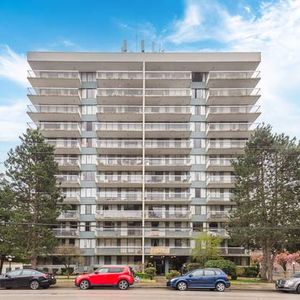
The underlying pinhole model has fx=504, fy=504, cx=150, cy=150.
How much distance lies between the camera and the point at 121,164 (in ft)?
239

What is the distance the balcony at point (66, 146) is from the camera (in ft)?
242

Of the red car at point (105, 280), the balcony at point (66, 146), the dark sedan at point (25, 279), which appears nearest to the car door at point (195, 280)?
the red car at point (105, 280)

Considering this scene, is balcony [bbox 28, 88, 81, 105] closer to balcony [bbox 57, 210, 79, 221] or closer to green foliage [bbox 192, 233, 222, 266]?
balcony [bbox 57, 210, 79, 221]

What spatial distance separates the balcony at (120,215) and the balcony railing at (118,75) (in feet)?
65.3

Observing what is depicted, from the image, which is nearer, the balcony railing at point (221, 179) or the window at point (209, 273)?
the window at point (209, 273)

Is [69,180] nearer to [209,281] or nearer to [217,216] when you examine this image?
[217,216]

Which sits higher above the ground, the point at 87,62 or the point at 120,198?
the point at 87,62

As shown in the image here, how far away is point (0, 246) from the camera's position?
2083 inches

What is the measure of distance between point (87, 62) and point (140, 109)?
10556 mm

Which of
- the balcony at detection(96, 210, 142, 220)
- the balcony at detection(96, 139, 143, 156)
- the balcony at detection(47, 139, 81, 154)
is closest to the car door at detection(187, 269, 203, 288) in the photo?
the balcony at detection(96, 210, 142, 220)

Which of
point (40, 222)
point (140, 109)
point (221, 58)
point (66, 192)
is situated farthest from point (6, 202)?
point (221, 58)

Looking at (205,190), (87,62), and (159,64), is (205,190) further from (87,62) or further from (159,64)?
(87,62)

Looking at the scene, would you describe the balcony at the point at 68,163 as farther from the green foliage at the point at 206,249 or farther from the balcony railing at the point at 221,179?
the green foliage at the point at 206,249

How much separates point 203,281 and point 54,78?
48549 mm
